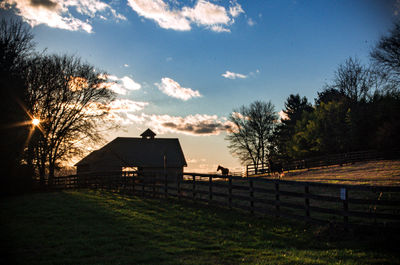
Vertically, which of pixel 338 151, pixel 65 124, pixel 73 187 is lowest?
pixel 73 187

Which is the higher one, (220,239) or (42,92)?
(42,92)

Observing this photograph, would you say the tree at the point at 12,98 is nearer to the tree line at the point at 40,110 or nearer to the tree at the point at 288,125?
the tree line at the point at 40,110

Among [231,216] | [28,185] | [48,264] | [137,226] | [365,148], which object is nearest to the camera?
[48,264]

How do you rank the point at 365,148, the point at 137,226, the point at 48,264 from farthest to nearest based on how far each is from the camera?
the point at 365,148, the point at 137,226, the point at 48,264

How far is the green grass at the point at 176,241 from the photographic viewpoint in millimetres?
6371

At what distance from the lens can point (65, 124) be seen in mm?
29422

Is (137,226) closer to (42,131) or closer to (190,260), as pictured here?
(190,260)

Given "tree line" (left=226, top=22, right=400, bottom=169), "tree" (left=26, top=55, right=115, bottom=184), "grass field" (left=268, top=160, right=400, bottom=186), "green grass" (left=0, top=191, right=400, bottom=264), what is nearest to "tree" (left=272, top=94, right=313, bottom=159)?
"tree line" (left=226, top=22, right=400, bottom=169)

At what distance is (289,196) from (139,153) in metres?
32.4

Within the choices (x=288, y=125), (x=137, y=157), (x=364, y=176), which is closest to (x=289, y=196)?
(x=364, y=176)

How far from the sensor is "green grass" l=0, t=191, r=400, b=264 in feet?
20.9

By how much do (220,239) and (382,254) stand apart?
13.2 ft

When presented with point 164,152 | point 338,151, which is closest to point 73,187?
point 164,152

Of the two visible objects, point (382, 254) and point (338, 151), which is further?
point (338, 151)
